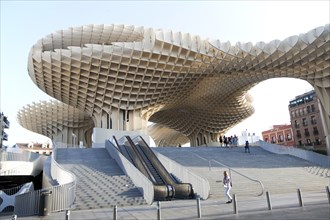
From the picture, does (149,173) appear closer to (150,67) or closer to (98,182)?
(98,182)

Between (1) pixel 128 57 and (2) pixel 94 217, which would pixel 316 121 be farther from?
(2) pixel 94 217

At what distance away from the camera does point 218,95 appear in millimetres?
45406

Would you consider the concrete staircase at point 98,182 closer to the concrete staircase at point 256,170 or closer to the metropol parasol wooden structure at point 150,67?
the concrete staircase at point 256,170

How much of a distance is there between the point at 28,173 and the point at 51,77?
38.1ft

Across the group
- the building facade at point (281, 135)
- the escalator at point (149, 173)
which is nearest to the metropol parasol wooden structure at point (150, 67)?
the escalator at point (149, 173)

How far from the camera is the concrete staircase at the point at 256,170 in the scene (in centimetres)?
1513

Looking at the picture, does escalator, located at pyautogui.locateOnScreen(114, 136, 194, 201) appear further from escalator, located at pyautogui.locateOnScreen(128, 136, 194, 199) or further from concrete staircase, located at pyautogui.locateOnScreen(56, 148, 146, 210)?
concrete staircase, located at pyautogui.locateOnScreen(56, 148, 146, 210)

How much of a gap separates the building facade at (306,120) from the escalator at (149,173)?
56.4 metres

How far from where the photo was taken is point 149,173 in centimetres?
1548

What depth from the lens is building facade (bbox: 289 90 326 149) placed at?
65.8 meters

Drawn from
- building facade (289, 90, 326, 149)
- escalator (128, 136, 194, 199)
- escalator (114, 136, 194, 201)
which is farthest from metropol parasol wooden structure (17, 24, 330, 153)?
building facade (289, 90, 326, 149)

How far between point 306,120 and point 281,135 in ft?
48.6

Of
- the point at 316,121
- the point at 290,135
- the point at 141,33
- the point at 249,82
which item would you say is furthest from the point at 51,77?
the point at 290,135

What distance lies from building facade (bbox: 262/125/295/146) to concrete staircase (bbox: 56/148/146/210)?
69846 mm
